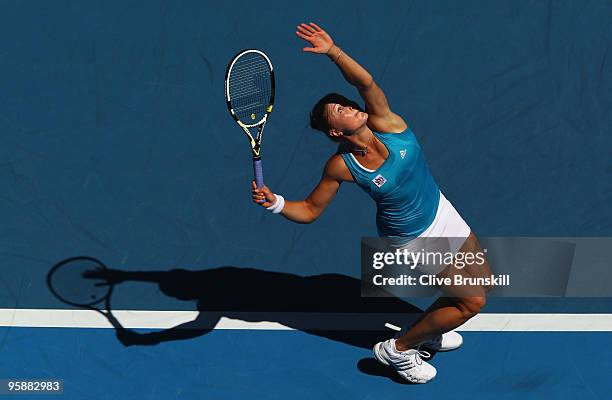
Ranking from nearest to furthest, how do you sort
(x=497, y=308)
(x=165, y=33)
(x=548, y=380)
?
1. (x=548, y=380)
2. (x=497, y=308)
3. (x=165, y=33)

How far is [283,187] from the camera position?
23.7 ft

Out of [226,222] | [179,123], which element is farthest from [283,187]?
[179,123]

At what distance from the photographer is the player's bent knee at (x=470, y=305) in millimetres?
5805

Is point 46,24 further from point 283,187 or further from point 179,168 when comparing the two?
point 283,187

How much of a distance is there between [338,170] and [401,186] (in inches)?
16.9

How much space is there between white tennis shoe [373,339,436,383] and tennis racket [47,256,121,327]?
2.15m

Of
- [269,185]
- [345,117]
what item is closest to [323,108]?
[345,117]

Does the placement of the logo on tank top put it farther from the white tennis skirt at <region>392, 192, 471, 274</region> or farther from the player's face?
the white tennis skirt at <region>392, 192, 471, 274</region>

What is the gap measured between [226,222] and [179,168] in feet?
2.14

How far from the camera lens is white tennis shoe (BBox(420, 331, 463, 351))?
21.1 ft

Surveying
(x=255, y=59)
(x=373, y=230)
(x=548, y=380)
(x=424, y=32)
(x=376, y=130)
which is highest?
(x=424, y=32)

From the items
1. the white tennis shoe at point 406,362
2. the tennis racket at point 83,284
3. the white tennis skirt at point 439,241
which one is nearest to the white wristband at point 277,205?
the white tennis skirt at point 439,241

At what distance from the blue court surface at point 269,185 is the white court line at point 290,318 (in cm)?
2

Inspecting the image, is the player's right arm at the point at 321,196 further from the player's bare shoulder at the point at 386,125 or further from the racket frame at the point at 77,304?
the racket frame at the point at 77,304
